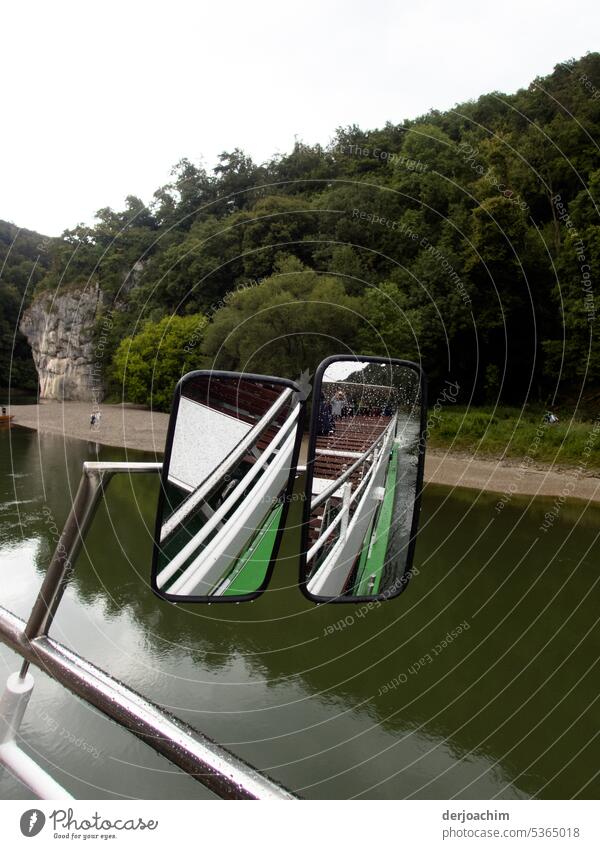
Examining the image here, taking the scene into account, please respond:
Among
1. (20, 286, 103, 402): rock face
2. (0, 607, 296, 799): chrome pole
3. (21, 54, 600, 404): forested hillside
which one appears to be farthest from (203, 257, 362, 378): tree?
(20, 286, 103, 402): rock face

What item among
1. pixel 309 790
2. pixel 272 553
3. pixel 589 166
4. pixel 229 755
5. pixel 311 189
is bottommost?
pixel 309 790

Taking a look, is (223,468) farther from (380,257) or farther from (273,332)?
(380,257)

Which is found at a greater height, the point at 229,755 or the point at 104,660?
the point at 229,755

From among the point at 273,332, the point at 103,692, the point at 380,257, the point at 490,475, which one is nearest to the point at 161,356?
the point at 273,332

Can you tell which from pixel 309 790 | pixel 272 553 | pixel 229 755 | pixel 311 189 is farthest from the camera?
pixel 311 189

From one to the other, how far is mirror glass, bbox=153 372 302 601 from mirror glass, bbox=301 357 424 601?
2.1 inches

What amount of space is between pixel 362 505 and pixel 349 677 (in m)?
4.56

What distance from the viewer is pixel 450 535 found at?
8609 millimetres

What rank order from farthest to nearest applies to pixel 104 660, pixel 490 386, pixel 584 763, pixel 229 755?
1. pixel 490 386
2. pixel 104 660
3. pixel 584 763
4. pixel 229 755

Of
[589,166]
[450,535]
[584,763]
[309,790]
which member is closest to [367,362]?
[309,790]

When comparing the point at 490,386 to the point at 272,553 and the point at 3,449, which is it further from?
the point at 272,553

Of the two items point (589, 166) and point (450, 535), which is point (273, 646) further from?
point (589, 166)

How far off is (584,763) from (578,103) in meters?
15.0

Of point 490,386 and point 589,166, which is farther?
point 589,166
